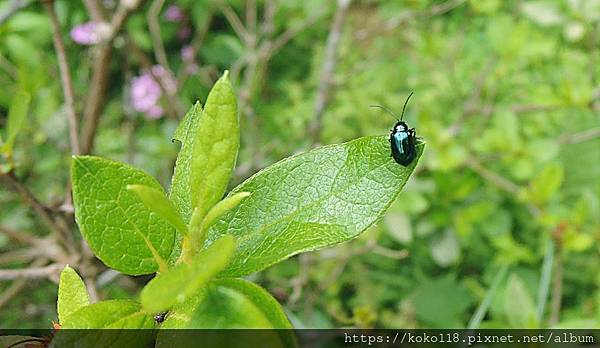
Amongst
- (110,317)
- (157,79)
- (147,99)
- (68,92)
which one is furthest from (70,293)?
(147,99)

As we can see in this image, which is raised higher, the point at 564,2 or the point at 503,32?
the point at 564,2

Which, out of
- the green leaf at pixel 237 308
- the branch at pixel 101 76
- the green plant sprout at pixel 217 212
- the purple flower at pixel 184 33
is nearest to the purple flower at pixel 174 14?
the purple flower at pixel 184 33

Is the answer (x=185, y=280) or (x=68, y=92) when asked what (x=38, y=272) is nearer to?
(x=68, y=92)

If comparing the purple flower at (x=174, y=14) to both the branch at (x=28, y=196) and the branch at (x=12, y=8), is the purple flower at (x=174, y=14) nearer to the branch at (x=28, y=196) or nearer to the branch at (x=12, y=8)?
the branch at (x=12, y=8)

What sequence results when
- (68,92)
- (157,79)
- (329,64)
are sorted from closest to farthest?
(68,92) < (157,79) < (329,64)

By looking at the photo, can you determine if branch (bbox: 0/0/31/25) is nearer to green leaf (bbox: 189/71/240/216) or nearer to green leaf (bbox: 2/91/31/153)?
green leaf (bbox: 2/91/31/153)

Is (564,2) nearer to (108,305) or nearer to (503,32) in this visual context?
(503,32)

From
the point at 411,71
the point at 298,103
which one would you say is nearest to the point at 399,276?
the point at 298,103
